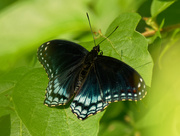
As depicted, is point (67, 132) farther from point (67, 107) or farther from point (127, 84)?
point (127, 84)

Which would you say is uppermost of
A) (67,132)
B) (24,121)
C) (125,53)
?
(125,53)

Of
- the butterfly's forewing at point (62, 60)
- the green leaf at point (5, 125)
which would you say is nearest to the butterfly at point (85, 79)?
the butterfly's forewing at point (62, 60)

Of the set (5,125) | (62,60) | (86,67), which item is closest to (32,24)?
(62,60)

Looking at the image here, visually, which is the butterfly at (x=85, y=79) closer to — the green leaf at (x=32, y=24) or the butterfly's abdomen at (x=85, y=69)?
the butterfly's abdomen at (x=85, y=69)

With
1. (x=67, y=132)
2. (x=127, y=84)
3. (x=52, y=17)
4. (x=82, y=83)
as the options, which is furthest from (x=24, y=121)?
(x=52, y=17)

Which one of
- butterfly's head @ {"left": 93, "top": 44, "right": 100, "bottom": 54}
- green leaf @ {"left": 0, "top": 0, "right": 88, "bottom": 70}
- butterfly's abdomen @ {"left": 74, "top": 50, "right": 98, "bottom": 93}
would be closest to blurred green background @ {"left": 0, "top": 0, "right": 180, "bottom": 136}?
green leaf @ {"left": 0, "top": 0, "right": 88, "bottom": 70}

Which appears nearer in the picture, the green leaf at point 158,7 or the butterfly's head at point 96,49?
the butterfly's head at point 96,49
